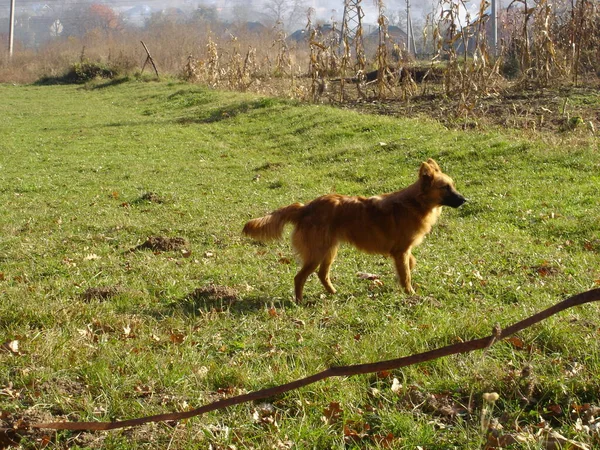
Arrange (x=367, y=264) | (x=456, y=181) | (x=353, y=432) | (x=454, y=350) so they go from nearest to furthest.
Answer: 1. (x=454, y=350)
2. (x=353, y=432)
3. (x=367, y=264)
4. (x=456, y=181)

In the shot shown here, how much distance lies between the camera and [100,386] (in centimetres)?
358

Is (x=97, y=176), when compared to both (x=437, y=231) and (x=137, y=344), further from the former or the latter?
(x=137, y=344)

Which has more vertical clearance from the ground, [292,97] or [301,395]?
[292,97]

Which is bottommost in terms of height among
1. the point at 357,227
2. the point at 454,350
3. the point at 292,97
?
the point at 357,227

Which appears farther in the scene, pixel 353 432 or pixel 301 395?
pixel 301 395

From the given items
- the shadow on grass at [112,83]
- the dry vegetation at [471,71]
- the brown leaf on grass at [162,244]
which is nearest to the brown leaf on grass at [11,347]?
the brown leaf on grass at [162,244]

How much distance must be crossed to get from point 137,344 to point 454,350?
307 centimetres

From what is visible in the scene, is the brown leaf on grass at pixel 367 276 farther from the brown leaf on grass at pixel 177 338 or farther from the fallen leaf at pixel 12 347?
the fallen leaf at pixel 12 347

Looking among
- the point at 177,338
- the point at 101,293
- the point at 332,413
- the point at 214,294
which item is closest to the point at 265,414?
the point at 332,413

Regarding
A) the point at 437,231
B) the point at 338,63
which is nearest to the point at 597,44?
the point at 338,63

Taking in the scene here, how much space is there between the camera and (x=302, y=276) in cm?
564

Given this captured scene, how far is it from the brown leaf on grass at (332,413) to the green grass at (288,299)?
2 cm

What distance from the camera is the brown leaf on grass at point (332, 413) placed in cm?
322

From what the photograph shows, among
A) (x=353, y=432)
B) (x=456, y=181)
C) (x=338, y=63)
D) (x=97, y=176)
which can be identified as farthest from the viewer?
(x=338, y=63)
